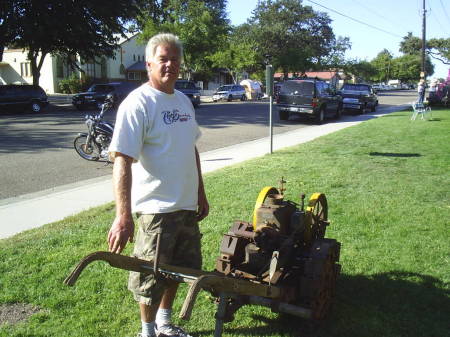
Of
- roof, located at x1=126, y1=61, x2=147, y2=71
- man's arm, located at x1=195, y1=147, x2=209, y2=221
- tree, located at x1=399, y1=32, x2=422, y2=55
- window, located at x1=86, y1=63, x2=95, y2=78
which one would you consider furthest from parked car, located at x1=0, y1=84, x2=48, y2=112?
tree, located at x1=399, y1=32, x2=422, y2=55

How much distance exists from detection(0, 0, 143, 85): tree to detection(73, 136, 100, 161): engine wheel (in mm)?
17753

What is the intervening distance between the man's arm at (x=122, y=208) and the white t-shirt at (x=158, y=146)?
7cm

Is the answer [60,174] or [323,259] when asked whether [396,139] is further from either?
[323,259]

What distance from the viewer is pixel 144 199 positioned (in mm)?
2723

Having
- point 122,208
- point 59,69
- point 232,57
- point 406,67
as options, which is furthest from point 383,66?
point 122,208

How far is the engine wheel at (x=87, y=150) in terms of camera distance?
34.0 feet

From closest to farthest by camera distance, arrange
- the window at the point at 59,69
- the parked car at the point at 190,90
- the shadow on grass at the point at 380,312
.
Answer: the shadow on grass at the point at 380,312, the parked car at the point at 190,90, the window at the point at 59,69

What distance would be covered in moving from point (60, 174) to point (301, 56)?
6100 centimetres

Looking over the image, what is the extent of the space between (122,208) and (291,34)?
73162mm

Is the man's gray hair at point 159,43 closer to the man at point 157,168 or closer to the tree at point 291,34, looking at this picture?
the man at point 157,168

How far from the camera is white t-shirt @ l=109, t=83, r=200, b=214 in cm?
251

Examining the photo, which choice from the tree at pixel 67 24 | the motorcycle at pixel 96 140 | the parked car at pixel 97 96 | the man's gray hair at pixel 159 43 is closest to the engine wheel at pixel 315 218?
the man's gray hair at pixel 159 43

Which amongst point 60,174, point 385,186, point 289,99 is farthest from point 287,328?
point 289,99

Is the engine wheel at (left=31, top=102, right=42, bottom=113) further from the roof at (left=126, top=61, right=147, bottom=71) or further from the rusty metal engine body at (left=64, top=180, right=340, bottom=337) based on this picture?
the roof at (left=126, top=61, right=147, bottom=71)
